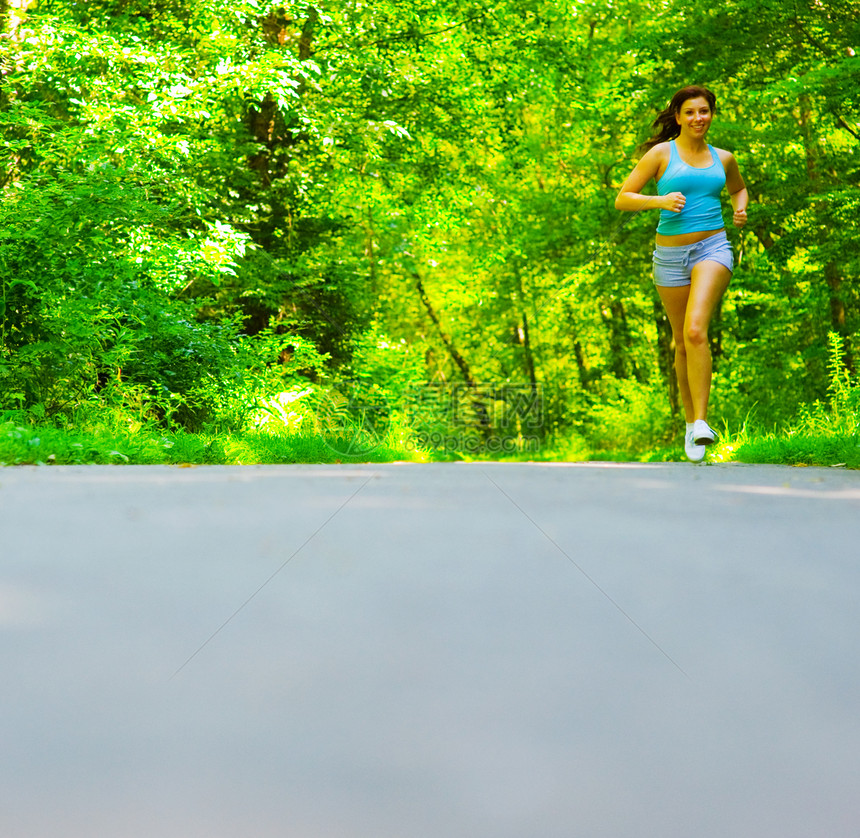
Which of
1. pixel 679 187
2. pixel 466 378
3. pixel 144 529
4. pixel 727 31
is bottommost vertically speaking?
pixel 466 378

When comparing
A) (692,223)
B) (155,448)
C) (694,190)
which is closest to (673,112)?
(694,190)

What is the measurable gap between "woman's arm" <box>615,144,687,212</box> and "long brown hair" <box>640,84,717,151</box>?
102mm

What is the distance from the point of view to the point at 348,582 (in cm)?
316

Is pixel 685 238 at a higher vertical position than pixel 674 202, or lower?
lower

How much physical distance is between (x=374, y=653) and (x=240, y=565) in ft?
3.71

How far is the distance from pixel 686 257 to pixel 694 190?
1.41 feet

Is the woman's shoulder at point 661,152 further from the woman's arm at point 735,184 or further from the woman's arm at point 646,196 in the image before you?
the woman's arm at point 735,184

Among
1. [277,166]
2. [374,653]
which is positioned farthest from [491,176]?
[374,653]

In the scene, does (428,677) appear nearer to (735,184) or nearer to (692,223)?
(692,223)

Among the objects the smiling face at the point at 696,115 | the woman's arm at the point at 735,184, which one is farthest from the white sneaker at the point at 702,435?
the smiling face at the point at 696,115

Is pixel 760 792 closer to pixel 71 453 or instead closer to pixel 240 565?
pixel 240 565

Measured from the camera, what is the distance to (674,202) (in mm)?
5906

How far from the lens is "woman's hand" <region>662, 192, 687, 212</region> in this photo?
5876 millimetres

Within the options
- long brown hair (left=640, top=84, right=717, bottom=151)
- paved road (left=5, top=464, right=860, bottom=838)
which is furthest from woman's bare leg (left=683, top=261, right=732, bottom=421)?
paved road (left=5, top=464, right=860, bottom=838)
